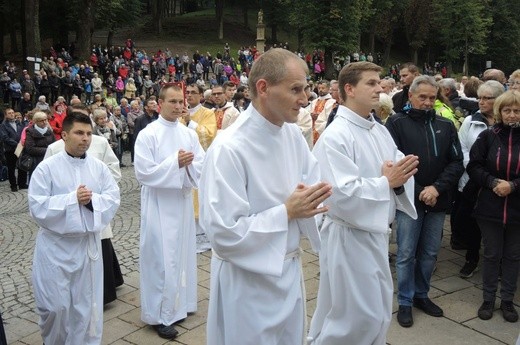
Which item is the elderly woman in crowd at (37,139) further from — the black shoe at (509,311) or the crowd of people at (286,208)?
the black shoe at (509,311)

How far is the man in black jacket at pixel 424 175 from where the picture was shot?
5207 mm

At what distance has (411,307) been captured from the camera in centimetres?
527

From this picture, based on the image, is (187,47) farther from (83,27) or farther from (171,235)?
(171,235)

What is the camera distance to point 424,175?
5289 mm

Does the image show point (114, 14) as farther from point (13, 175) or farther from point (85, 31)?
point (13, 175)

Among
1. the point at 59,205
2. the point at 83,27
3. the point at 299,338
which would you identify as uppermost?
the point at 83,27

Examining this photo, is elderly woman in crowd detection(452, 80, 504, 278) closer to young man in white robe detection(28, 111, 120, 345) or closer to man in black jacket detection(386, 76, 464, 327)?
man in black jacket detection(386, 76, 464, 327)

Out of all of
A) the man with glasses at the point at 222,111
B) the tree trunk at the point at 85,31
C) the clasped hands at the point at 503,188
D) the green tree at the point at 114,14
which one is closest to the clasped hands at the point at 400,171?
the clasped hands at the point at 503,188

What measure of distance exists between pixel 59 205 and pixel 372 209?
2496 millimetres

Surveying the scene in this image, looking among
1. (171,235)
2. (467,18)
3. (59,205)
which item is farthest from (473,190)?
(467,18)

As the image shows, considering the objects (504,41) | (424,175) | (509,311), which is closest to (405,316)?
(509,311)

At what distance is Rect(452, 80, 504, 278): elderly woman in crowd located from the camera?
627 centimetres

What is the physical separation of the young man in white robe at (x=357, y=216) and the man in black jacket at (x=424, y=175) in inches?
39.4

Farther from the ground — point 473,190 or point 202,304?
point 473,190
